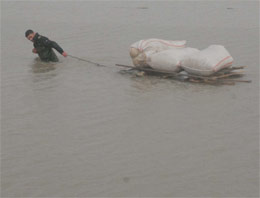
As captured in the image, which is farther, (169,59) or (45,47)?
(45,47)

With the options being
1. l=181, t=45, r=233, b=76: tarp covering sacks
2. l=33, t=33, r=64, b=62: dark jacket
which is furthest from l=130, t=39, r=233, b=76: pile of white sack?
l=33, t=33, r=64, b=62: dark jacket

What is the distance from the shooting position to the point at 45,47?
966 centimetres

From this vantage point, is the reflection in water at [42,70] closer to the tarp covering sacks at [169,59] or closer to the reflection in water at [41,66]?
the reflection in water at [41,66]

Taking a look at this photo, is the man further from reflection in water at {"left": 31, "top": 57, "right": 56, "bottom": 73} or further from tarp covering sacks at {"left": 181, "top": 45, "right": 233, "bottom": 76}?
tarp covering sacks at {"left": 181, "top": 45, "right": 233, "bottom": 76}

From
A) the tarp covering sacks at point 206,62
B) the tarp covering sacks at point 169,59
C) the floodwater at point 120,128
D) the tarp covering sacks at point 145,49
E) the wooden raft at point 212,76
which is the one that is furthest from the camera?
the tarp covering sacks at point 145,49

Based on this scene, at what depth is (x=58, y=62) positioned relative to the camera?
9.98 m

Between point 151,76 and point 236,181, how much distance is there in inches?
159

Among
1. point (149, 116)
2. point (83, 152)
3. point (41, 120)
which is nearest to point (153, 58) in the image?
point (149, 116)

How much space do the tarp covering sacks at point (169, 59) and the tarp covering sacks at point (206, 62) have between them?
0.11 m

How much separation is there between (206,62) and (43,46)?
3698 millimetres

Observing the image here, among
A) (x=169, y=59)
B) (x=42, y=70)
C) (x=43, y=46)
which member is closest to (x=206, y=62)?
(x=169, y=59)

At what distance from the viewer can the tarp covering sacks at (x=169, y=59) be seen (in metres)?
7.89

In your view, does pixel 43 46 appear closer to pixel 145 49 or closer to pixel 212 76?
pixel 145 49

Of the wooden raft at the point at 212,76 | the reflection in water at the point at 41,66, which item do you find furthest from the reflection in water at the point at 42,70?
the wooden raft at the point at 212,76
